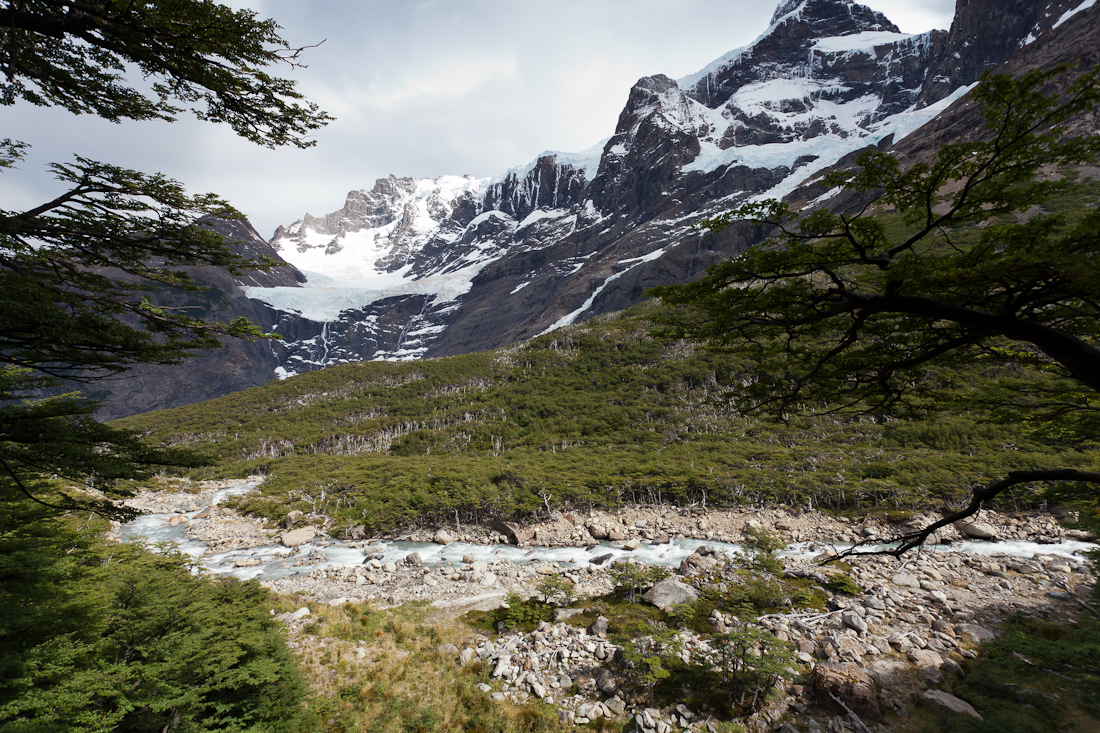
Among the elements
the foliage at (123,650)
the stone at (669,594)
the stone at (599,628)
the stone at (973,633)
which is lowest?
the stone at (669,594)

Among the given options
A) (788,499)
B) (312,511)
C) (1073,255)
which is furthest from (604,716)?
(312,511)

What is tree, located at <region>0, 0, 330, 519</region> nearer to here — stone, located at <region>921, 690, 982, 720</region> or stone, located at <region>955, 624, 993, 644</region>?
stone, located at <region>921, 690, 982, 720</region>

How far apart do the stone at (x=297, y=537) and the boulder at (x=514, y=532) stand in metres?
14.6

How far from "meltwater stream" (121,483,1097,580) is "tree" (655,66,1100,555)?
21.6 meters

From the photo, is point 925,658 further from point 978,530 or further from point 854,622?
point 978,530

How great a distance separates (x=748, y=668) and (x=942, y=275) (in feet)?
34.4

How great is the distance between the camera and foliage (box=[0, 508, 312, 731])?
20.7 feet

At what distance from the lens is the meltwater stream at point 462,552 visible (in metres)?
23.7

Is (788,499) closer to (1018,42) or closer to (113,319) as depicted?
(113,319)

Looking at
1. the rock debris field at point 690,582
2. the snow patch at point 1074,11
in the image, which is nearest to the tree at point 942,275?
the rock debris field at point 690,582

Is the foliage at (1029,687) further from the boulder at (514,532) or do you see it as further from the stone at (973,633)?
the boulder at (514,532)

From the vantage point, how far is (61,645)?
22.2 ft

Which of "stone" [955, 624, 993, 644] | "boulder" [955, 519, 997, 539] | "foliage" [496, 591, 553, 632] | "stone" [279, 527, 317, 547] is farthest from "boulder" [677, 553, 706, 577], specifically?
"stone" [279, 527, 317, 547]

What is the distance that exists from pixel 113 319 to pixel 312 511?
3950 centimetres
